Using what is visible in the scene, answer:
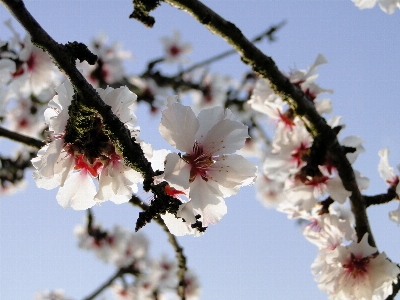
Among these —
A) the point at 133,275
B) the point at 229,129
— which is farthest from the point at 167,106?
the point at 133,275

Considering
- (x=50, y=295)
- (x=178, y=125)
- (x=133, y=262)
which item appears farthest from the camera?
(x=50, y=295)

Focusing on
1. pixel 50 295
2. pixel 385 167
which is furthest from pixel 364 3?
pixel 50 295

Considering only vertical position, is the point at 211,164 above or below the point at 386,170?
below

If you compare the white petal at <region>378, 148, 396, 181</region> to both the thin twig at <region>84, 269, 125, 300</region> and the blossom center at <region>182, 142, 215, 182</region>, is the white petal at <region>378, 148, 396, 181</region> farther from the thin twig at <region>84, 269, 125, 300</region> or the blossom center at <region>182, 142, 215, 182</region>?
the thin twig at <region>84, 269, 125, 300</region>

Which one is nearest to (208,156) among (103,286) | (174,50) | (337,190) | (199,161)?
(199,161)

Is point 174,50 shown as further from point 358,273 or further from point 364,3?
point 358,273

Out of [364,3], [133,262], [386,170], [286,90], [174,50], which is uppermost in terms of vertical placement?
[174,50]

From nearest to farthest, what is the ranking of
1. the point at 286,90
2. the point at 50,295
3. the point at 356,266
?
1. the point at 286,90
2. the point at 356,266
3. the point at 50,295

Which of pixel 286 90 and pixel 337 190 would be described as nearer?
pixel 286 90
